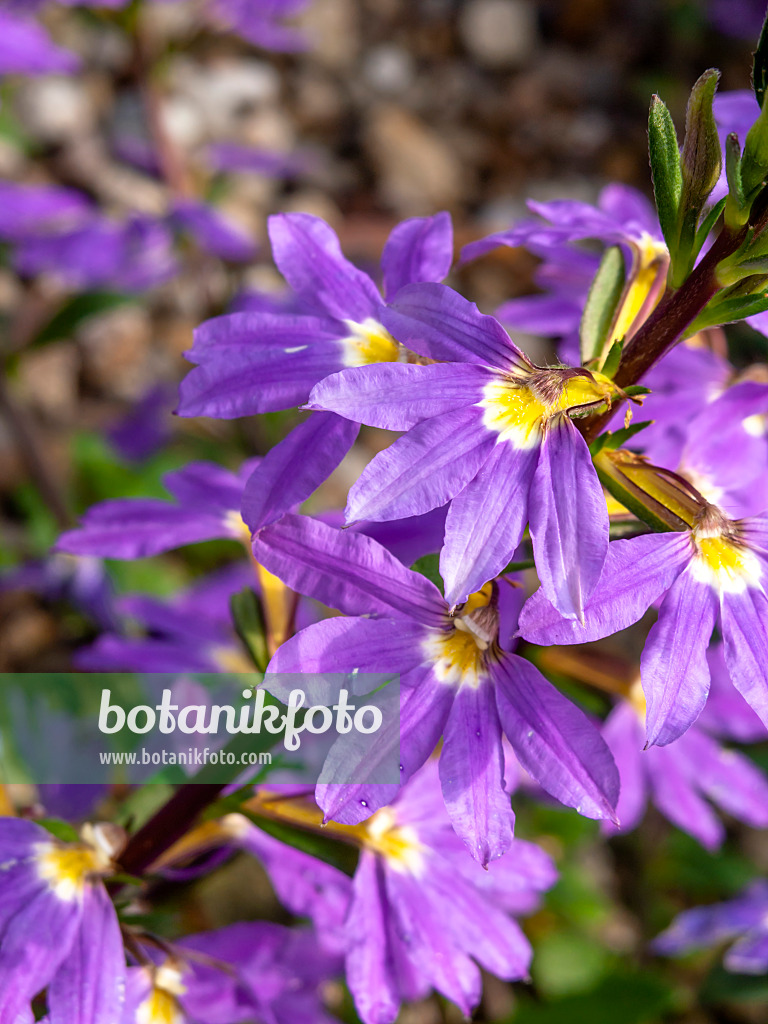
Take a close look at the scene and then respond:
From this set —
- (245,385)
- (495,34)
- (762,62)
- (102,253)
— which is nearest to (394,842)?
(245,385)

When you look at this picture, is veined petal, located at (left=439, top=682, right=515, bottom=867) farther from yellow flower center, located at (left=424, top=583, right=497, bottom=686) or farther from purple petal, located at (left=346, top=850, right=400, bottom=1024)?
purple petal, located at (left=346, top=850, right=400, bottom=1024)

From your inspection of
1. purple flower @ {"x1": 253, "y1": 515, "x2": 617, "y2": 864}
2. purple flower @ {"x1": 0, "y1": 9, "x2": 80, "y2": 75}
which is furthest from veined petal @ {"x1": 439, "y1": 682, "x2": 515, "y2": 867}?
purple flower @ {"x1": 0, "y1": 9, "x2": 80, "y2": 75}

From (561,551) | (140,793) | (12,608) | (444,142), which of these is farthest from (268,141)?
(561,551)

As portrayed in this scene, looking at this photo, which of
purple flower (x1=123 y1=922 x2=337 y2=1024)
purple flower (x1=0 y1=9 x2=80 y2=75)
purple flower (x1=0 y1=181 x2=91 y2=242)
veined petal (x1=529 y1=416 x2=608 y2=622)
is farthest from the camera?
purple flower (x1=0 y1=181 x2=91 y2=242)

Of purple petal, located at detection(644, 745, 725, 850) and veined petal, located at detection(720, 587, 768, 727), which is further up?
veined petal, located at detection(720, 587, 768, 727)

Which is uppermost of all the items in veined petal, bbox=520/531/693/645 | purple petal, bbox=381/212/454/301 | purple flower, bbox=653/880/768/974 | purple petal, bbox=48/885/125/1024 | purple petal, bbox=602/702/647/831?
purple petal, bbox=381/212/454/301

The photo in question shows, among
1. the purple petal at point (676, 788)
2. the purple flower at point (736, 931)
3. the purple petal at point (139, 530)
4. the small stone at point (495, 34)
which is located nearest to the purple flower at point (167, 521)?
the purple petal at point (139, 530)

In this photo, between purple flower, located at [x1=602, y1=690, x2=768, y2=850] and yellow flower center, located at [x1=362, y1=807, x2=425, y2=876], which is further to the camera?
purple flower, located at [x1=602, y1=690, x2=768, y2=850]
